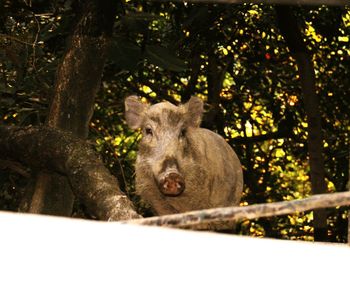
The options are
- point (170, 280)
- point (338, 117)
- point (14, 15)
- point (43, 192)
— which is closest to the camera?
→ point (170, 280)

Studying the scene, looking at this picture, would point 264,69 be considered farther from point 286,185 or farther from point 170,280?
point 170,280

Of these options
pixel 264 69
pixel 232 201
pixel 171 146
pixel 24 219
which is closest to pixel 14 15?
pixel 171 146

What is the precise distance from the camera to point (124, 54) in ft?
15.2

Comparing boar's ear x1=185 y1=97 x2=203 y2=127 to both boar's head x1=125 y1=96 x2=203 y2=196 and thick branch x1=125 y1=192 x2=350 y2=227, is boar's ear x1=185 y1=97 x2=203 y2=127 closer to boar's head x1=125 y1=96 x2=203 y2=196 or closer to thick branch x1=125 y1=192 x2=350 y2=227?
boar's head x1=125 y1=96 x2=203 y2=196

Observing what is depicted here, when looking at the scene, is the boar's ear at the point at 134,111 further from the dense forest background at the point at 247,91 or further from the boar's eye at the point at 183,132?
the dense forest background at the point at 247,91

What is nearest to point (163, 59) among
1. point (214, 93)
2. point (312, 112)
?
point (312, 112)

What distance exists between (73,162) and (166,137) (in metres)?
1.40

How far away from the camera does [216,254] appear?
1.25m

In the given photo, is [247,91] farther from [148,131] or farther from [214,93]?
[148,131]

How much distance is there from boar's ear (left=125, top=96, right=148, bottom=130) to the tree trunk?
1062mm

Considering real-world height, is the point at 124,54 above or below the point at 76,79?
above

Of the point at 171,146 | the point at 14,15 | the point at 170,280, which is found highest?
the point at 14,15

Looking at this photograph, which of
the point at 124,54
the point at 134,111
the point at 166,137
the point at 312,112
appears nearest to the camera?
the point at 124,54

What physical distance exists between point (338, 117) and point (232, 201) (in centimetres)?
274
